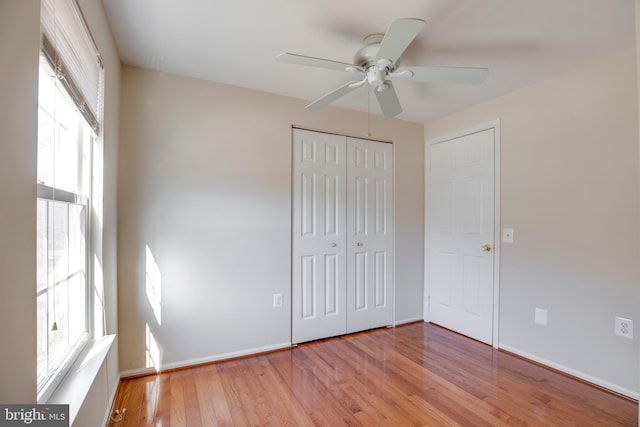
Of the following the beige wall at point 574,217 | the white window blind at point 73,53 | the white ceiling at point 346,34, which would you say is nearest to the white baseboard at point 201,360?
the white window blind at point 73,53

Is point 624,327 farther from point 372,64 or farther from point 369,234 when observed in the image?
point 372,64

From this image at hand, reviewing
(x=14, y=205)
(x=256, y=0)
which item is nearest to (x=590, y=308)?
(x=256, y=0)

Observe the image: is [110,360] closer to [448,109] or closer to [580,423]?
[580,423]

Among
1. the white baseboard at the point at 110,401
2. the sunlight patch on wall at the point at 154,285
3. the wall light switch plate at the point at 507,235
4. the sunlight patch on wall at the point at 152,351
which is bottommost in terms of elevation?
the white baseboard at the point at 110,401

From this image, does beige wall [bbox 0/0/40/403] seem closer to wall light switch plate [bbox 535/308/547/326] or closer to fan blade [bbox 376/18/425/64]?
fan blade [bbox 376/18/425/64]

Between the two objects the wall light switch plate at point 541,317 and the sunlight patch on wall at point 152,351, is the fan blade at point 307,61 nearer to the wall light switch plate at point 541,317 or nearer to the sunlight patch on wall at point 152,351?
the sunlight patch on wall at point 152,351

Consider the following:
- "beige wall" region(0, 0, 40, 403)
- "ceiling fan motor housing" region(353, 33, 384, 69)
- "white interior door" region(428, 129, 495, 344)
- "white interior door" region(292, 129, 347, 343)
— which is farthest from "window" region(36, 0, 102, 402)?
"white interior door" region(428, 129, 495, 344)

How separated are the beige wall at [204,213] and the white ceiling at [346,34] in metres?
0.28

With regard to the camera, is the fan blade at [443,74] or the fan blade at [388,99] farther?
the fan blade at [388,99]

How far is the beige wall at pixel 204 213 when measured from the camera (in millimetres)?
2227

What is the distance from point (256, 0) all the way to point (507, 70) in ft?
6.16

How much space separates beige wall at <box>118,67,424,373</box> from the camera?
2227 millimetres

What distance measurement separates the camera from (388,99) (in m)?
1.98

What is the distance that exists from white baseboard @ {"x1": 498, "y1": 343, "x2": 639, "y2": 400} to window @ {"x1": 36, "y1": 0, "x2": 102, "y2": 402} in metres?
3.13
